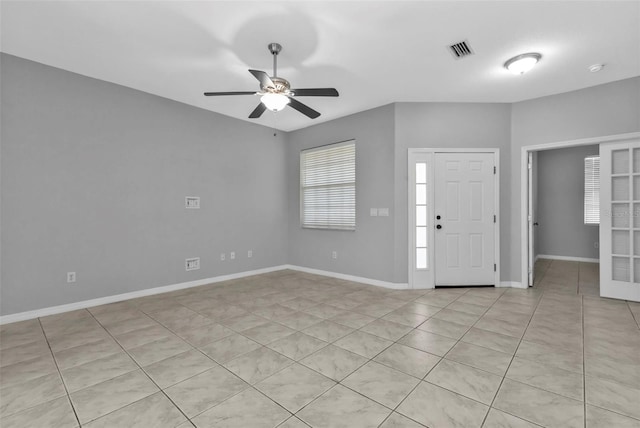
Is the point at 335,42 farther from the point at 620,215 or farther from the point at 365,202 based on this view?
the point at 620,215

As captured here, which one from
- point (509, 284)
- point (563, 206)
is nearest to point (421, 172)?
point (509, 284)

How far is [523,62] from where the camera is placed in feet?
9.98

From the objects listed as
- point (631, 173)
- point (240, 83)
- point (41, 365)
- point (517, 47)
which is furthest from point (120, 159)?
point (631, 173)

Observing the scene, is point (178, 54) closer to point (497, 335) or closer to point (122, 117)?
point (122, 117)

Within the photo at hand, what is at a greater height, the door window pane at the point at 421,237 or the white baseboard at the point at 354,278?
the door window pane at the point at 421,237

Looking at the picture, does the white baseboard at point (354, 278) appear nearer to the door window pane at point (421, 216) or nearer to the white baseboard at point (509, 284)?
the door window pane at point (421, 216)

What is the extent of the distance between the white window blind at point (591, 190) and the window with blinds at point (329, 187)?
5687 mm

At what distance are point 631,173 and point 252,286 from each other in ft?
18.1

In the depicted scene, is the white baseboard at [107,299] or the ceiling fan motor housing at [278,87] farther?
the white baseboard at [107,299]

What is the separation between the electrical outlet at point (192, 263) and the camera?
4.48m

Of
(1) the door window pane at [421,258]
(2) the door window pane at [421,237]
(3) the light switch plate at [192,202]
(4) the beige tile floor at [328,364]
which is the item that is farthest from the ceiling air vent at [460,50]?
(3) the light switch plate at [192,202]

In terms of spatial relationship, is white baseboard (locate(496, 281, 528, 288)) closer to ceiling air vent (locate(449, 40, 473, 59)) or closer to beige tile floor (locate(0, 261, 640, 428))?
beige tile floor (locate(0, 261, 640, 428))

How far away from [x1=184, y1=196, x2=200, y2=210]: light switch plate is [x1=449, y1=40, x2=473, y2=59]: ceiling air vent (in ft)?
13.4

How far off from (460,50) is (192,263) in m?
4.67
